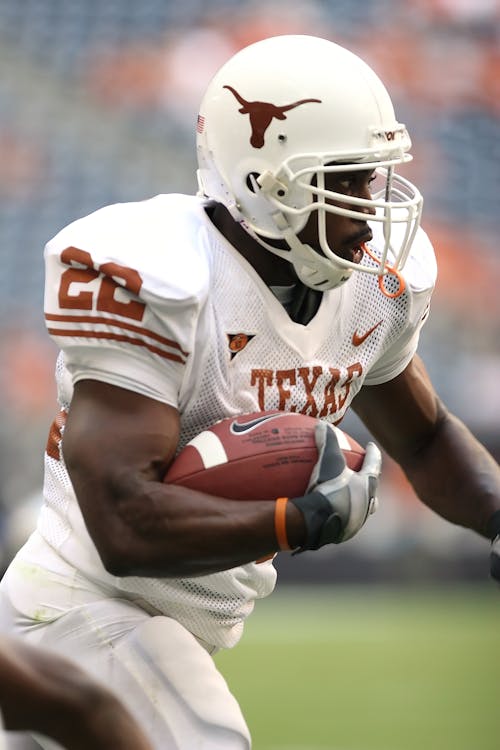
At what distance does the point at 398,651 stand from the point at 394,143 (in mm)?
3994

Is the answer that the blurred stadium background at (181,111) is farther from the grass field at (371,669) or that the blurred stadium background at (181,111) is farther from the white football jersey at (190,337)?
the white football jersey at (190,337)

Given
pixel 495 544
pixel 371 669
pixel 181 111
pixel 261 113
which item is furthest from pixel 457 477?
pixel 181 111

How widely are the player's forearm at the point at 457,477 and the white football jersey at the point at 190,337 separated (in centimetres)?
33

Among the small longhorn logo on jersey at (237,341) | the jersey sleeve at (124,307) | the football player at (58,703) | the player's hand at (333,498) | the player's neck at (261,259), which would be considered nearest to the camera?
the football player at (58,703)

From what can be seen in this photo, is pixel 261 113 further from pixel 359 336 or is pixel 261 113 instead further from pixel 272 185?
pixel 359 336

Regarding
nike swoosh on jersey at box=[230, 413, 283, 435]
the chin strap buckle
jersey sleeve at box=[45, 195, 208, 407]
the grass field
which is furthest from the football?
the grass field

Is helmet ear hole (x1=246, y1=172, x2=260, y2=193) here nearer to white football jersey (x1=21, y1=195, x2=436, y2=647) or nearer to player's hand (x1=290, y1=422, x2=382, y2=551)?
white football jersey (x1=21, y1=195, x2=436, y2=647)

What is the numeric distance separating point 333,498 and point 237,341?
41 centimetres

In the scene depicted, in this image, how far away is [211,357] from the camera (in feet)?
8.09

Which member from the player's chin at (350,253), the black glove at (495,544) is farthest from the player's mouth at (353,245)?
the black glove at (495,544)

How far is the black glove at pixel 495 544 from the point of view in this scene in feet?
8.83

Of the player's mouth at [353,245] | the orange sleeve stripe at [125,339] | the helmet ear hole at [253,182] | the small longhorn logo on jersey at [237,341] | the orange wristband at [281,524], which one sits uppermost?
the helmet ear hole at [253,182]

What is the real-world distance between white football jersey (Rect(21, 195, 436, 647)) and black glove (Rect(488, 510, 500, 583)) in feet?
1.28

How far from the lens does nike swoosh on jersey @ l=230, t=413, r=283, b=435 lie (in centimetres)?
238
